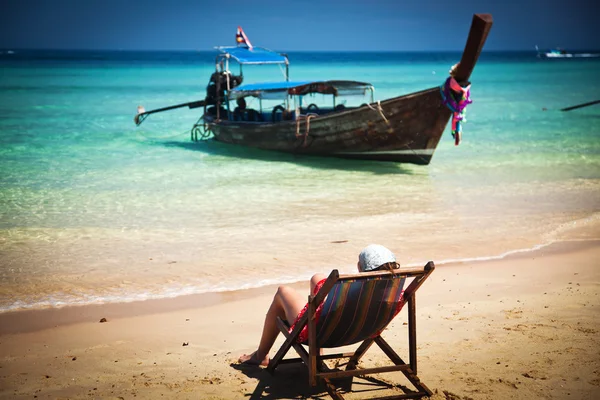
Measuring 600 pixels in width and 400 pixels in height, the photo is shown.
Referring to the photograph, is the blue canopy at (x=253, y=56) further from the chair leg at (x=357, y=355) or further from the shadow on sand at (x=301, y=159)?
the chair leg at (x=357, y=355)

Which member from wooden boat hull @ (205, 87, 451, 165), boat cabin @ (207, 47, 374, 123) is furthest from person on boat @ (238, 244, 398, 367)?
boat cabin @ (207, 47, 374, 123)

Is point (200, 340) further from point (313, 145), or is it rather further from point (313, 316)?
point (313, 145)

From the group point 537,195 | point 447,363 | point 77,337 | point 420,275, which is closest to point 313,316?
point 420,275

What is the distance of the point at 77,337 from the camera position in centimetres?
455

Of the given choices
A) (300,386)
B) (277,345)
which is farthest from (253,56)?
(300,386)

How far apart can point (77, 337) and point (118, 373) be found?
2.91ft

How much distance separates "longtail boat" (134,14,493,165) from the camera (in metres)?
11.0

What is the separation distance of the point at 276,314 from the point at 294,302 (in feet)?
0.65

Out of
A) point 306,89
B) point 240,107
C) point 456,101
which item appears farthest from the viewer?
point 240,107

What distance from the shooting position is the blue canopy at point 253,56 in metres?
15.0

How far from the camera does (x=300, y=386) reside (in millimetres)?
3566

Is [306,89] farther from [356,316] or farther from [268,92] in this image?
[356,316]

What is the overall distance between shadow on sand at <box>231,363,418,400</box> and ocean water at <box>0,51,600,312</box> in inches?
84.2

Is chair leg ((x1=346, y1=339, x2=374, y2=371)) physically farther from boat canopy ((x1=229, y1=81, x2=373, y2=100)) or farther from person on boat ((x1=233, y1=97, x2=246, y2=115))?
person on boat ((x1=233, y1=97, x2=246, y2=115))
